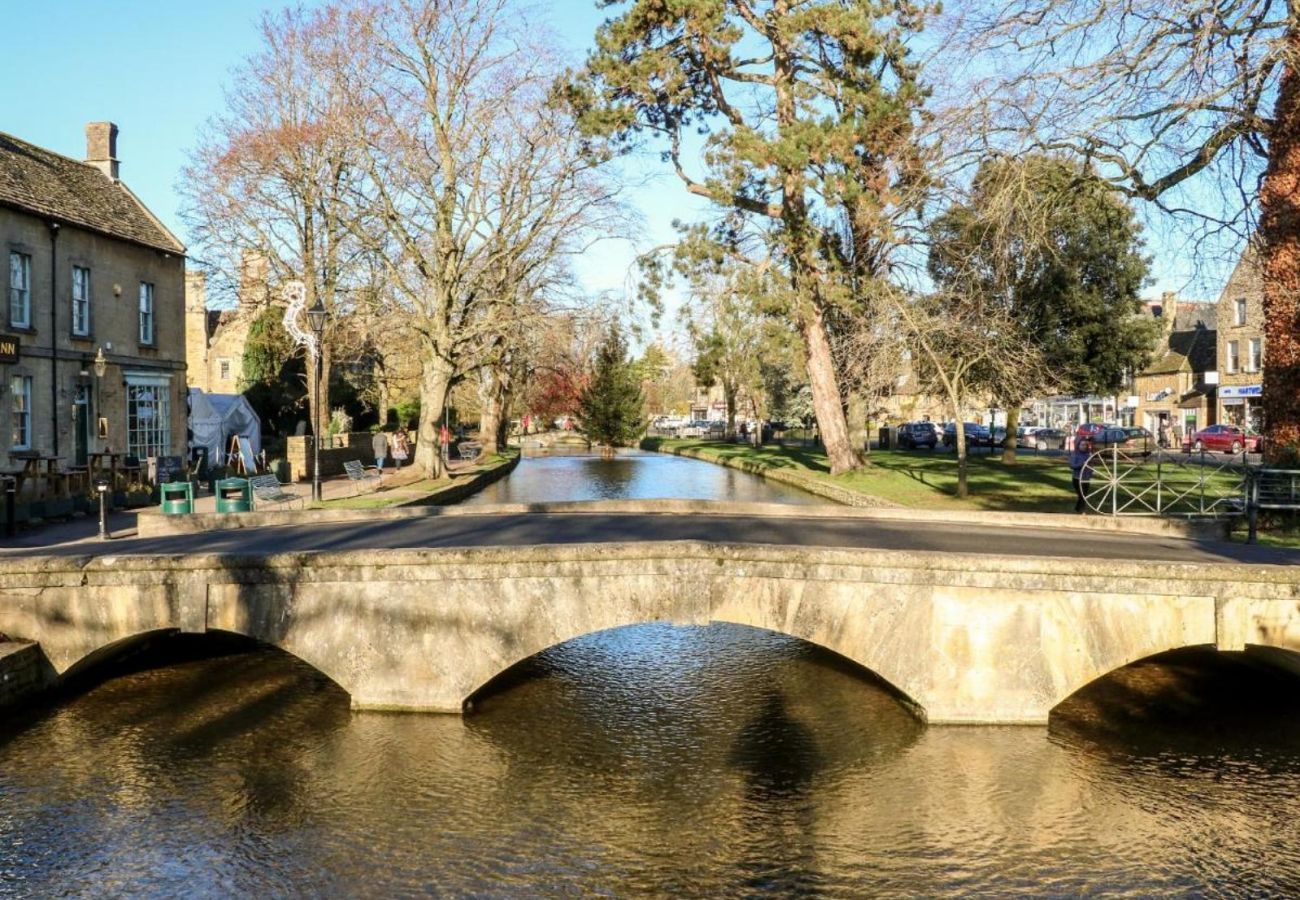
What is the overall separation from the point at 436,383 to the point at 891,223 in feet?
49.6

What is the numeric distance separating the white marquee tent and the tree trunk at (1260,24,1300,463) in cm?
3107

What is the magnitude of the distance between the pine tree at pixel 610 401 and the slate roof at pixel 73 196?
32.1m

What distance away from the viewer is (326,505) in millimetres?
24141

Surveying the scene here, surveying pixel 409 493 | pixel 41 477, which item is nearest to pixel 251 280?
pixel 409 493

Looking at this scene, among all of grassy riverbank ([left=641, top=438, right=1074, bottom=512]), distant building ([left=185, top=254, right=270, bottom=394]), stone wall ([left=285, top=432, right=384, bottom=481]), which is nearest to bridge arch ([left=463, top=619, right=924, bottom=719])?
grassy riverbank ([left=641, top=438, right=1074, bottom=512])

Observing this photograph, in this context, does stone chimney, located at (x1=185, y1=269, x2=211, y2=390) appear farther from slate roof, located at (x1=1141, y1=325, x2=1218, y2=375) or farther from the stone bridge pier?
slate roof, located at (x1=1141, y1=325, x2=1218, y2=375)

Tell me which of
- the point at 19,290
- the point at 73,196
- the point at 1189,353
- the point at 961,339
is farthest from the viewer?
the point at 1189,353

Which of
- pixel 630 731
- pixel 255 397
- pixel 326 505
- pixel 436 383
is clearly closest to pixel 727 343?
pixel 255 397

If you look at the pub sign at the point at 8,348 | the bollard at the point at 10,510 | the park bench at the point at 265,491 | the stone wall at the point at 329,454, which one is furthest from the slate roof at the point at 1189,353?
the bollard at the point at 10,510

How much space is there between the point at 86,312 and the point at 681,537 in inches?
782

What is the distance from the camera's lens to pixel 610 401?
60.9 m

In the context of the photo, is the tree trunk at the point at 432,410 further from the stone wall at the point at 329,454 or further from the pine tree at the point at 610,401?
the pine tree at the point at 610,401

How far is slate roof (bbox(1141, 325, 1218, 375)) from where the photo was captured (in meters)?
A: 64.6

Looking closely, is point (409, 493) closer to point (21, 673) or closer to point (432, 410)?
point (432, 410)
